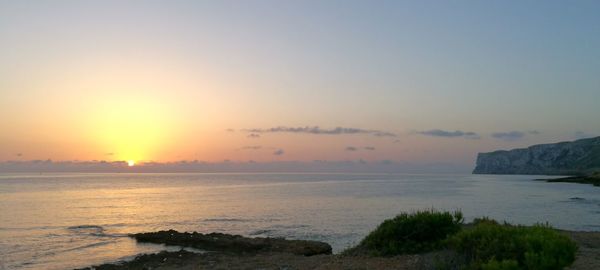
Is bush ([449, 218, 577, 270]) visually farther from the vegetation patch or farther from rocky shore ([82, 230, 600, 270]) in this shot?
rocky shore ([82, 230, 600, 270])

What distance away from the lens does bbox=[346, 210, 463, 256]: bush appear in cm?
1845

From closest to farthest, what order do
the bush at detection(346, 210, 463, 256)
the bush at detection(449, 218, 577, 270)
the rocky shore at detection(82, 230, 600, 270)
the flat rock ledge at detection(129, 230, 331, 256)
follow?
the bush at detection(449, 218, 577, 270), the rocky shore at detection(82, 230, 600, 270), the bush at detection(346, 210, 463, 256), the flat rock ledge at detection(129, 230, 331, 256)

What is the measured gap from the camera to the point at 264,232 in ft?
124

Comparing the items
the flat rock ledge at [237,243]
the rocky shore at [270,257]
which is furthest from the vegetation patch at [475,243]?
the flat rock ledge at [237,243]

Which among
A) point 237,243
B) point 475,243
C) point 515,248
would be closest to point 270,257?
point 237,243

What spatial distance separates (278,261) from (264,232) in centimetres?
1665

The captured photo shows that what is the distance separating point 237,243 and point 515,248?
749 inches

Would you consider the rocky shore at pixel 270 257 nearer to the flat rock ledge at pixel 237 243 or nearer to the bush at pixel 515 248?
the flat rock ledge at pixel 237 243

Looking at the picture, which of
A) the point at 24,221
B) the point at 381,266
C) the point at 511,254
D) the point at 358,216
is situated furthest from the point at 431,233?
the point at 24,221

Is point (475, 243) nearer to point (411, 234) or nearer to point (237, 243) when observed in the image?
point (411, 234)

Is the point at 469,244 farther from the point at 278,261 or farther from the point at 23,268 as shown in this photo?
the point at 23,268

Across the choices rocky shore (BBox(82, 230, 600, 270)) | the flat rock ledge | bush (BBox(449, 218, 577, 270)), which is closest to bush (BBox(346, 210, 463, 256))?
rocky shore (BBox(82, 230, 600, 270))

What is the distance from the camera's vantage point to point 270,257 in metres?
23.4

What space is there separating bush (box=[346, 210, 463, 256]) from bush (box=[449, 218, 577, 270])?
3.04 metres
